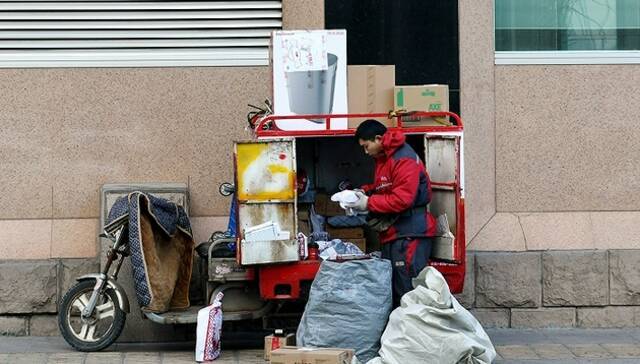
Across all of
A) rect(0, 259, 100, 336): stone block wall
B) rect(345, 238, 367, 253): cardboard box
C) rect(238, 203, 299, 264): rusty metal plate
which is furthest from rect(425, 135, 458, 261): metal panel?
rect(0, 259, 100, 336): stone block wall

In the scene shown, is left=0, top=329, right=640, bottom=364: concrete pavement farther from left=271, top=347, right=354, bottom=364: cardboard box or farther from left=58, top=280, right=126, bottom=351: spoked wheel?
left=271, top=347, right=354, bottom=364: cardboard box

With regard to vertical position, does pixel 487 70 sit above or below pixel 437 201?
above

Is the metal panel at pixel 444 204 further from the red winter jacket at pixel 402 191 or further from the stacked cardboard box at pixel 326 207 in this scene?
the stacked cardboard box at pixel 326 207

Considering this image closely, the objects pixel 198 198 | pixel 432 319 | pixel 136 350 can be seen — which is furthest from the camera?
pixel 198 198

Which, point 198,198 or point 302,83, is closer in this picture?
point 302,83

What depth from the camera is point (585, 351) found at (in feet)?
29.3

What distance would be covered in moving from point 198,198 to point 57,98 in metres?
1.43

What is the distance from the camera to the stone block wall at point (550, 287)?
32.2 feet

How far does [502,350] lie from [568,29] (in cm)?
299

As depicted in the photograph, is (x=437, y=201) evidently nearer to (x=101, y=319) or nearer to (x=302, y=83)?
(x=302, y=83)

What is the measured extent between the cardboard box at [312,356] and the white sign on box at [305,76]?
171cm

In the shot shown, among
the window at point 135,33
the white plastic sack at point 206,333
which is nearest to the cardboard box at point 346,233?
the white plastic sack at point 206,333

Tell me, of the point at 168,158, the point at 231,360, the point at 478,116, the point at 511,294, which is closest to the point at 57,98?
the point at 168,158

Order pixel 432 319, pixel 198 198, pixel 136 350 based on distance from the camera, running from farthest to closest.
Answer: pixel 198 198 → pixel 136 350 → pixel 432 319
